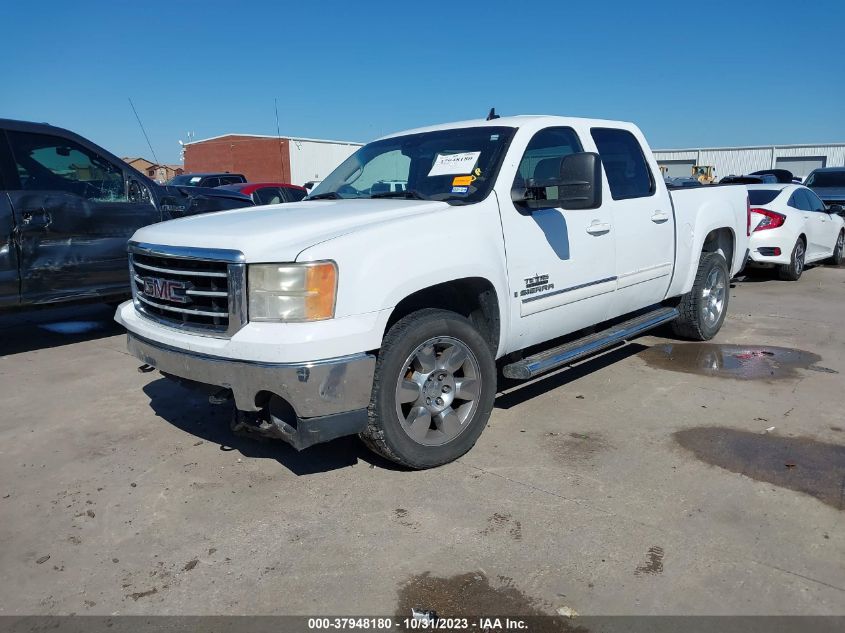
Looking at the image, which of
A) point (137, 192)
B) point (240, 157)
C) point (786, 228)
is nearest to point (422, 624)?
point (137, 192)

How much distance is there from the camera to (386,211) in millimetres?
3730

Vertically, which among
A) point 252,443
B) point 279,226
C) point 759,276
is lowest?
point 252,443

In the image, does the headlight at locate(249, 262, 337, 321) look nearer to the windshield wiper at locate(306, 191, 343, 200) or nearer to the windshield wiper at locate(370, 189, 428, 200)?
the windshield wiper at locate(370, 189, 428, 200)

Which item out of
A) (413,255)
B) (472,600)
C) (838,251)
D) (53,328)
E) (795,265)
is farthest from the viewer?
(838,251)

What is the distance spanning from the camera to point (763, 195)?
1086 centimetres

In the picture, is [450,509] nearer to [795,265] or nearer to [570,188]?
[570,188]

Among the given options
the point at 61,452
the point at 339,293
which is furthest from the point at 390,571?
→ the point at 61,452

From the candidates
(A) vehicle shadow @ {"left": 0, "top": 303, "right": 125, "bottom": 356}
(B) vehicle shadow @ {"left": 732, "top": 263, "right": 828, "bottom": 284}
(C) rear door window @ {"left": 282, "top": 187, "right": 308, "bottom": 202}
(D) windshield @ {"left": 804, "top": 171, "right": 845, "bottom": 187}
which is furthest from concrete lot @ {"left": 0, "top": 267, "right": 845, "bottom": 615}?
(D) windshield @ {"left": 804, "top": 171, "right": 845, "bottom": 187}

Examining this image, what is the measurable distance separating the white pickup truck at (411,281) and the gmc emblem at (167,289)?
0.01 m

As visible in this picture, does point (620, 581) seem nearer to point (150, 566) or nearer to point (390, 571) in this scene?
point (390, 571)

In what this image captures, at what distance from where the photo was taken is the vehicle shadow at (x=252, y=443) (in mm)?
3893

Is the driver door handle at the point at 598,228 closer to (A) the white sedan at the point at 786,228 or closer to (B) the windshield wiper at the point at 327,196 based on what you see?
(B) the windshield wiper at the point at 327,196

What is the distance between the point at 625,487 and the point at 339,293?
5.92 ft

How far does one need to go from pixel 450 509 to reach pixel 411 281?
3.76 feet
